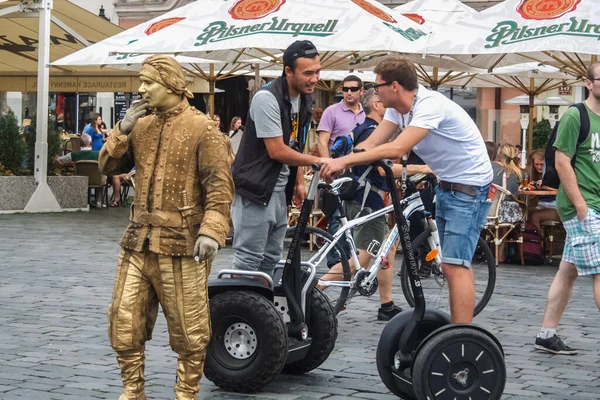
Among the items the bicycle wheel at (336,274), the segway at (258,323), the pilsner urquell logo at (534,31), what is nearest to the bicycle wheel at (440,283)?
the bicycle wheel at (336,274)

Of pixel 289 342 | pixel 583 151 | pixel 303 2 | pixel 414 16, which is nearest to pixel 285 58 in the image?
pixel 289 342

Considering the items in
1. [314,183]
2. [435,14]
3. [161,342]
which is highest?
[435,14]

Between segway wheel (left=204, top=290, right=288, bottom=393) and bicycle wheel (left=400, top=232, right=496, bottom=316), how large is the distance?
2337mm

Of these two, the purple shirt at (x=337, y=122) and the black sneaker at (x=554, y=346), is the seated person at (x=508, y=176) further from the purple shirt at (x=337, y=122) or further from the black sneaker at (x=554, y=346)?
the black sneaker at (x=554, y=346)

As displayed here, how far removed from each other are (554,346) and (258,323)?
2.17 m

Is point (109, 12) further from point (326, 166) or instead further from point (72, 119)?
point (326, 166)

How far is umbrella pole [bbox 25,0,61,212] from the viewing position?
58.6 feet

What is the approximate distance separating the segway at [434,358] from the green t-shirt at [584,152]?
169cm

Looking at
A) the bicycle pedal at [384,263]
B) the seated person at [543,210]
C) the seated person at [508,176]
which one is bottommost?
the bicycle pedal at [384,263]

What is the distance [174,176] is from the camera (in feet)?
16.7

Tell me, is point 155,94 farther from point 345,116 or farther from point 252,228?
point 345,116

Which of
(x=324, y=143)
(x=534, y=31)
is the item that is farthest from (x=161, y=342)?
(x=534, y=31)

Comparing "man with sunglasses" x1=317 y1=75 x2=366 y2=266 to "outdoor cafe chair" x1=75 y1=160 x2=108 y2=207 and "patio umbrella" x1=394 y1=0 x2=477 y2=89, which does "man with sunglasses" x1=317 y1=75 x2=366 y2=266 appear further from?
"outdoor cafe chair" x1=75 y1=160 x2=108 y2=207

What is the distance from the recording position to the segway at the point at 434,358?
5289 millimetres
